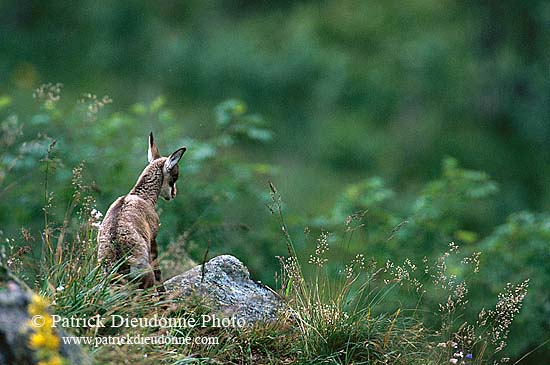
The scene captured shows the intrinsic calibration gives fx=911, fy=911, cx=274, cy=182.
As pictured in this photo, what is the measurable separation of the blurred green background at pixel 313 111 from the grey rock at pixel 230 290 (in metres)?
4.32

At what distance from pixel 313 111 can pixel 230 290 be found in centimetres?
1178

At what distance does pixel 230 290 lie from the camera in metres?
5.30

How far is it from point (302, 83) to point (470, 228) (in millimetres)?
5224

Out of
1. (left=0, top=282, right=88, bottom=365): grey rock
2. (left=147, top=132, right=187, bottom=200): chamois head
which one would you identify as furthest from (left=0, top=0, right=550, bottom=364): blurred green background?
(left=0, top=282, right=88, bottom=365): grey rock

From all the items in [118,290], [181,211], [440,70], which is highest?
[440,70]

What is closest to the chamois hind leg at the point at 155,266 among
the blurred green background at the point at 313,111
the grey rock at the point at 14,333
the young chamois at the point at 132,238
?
the young chamois at the point at 132,238

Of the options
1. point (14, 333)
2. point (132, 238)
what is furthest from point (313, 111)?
point (14, 333)

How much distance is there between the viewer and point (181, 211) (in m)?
10.4

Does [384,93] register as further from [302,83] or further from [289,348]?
[289,348]

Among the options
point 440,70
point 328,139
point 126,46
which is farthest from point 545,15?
point 126,46

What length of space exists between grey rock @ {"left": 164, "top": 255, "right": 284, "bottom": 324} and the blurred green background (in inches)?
170

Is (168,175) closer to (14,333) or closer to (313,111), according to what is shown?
(14,333)

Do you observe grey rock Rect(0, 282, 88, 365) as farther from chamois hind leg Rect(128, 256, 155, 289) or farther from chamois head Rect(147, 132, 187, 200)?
chamois head Rect(147, 132, 187, 200)

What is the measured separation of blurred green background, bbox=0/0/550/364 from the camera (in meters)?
10.5
